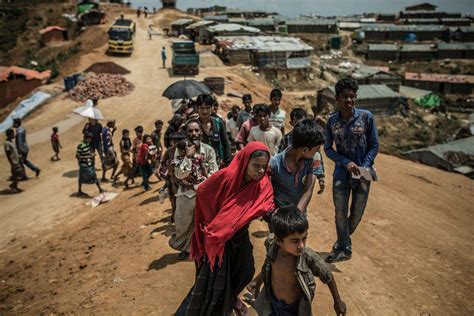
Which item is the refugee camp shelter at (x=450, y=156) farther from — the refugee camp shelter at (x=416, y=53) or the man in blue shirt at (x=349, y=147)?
the refugee camp shelter at (x=416, y=53)

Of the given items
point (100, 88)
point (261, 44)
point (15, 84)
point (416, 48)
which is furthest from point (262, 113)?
point (416, 48)

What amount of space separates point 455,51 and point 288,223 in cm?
5652

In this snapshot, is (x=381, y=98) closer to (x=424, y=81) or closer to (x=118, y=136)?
(x=424, y=81)

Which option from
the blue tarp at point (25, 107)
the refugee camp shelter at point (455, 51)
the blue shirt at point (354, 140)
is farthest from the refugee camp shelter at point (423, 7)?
the blue shirt at point (354, 140)

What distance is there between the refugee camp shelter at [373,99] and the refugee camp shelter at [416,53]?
2216 centimetres

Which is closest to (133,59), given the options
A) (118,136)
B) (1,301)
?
(118,136)

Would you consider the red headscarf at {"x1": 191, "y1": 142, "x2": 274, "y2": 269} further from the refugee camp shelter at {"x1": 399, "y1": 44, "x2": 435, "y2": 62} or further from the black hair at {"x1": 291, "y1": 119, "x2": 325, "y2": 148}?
the refugee camp shelter at {"x1": 399, "y1": 44, "x2": 435, "y2": 62}

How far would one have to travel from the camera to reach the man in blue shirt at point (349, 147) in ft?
13.6

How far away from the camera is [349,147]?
4.30m

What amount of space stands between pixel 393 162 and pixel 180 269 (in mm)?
14088

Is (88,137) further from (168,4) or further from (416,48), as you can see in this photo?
(168,4)

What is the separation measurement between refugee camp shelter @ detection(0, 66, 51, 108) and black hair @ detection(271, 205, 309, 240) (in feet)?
88.2

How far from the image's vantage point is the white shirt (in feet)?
16.3

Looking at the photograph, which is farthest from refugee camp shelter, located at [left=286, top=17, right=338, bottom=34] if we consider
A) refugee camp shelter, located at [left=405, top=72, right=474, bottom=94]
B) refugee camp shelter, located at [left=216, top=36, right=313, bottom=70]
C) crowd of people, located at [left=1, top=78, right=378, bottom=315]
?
crowd of people, located at [left=1, top=78, right=378, bottom=315]
